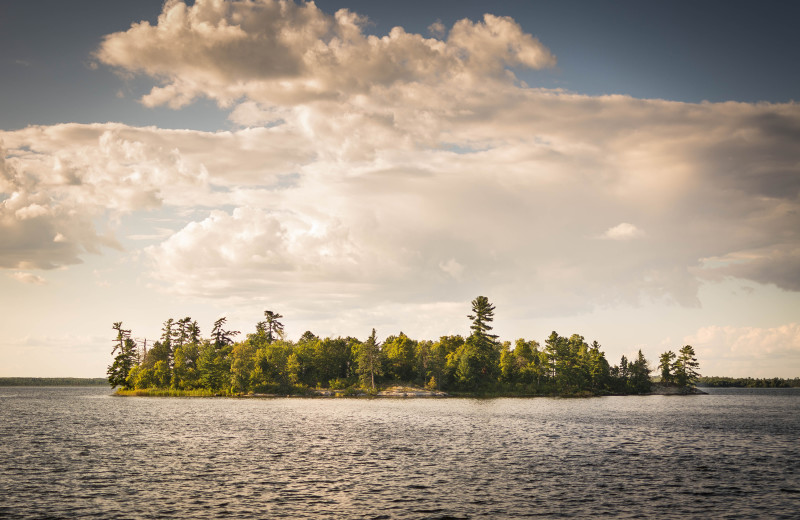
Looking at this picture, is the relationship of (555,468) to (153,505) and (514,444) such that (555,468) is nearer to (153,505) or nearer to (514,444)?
(514,444)

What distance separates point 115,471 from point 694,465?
56.2m

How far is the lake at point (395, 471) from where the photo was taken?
37938mm

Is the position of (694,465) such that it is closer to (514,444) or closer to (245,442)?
(514,444)

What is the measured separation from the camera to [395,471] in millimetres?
51469

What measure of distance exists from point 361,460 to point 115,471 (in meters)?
23.1

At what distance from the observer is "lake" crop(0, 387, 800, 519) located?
37938 millimetres

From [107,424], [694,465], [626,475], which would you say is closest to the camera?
[626,475]

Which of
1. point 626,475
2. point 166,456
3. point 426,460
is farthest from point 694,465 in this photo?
point 166,456

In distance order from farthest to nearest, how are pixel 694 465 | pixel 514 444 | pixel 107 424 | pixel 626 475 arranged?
pixel 107 424, pixel 514 444, pixel 694 465, pixel 626 475

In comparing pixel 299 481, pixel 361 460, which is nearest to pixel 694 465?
pixel 361 460

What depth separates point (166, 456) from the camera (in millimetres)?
60281

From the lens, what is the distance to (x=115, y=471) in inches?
2004

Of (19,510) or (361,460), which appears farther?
(361,460)

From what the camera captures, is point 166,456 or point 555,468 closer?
point 555,468
